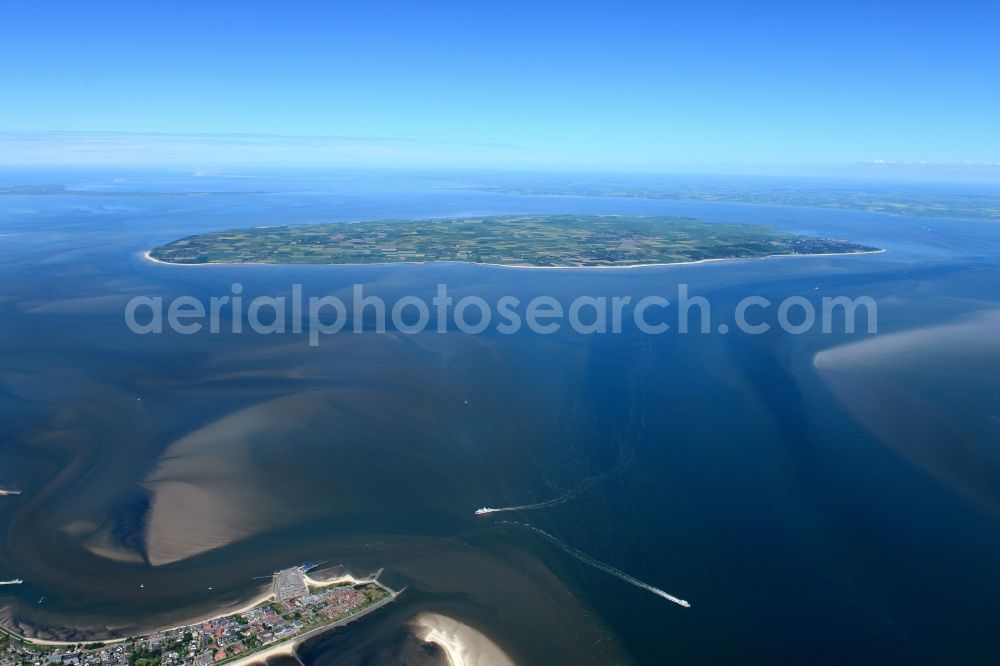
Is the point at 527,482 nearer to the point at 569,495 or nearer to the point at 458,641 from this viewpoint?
the point at 569,495

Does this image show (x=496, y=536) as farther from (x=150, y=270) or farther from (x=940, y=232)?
(x=940, y=232)

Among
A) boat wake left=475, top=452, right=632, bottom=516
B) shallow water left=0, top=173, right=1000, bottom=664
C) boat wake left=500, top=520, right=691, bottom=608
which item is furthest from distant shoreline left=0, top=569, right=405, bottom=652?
boat wake left=500, top=520, right=691, bottom=608

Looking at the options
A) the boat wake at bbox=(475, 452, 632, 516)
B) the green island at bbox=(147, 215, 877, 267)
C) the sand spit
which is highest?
the green island at bbox=(147, 215, 877, 267)

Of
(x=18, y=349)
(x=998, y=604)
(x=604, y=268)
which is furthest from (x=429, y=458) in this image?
(x=604, y=268)

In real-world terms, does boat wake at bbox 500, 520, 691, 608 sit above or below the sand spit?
above

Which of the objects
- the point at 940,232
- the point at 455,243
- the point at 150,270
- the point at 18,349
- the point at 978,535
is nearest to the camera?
the point at 978,535

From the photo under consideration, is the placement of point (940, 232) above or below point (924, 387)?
above

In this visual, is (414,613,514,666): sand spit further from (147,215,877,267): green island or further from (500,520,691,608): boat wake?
(147,215,877,267): green island
